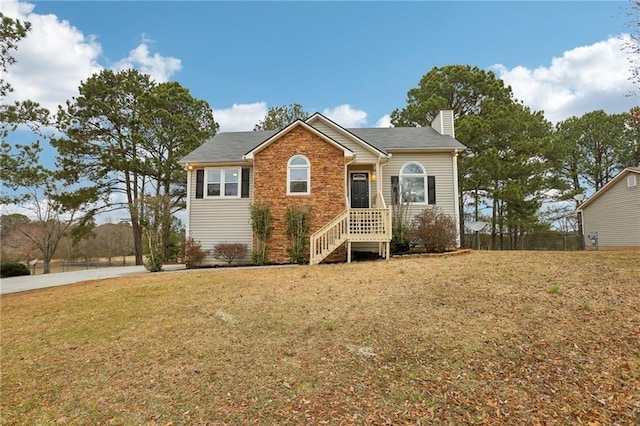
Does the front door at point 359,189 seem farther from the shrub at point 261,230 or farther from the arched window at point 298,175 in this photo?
the shrub at point 261,230

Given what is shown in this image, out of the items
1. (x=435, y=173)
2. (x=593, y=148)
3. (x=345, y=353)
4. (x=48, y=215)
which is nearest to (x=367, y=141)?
(x=435, y=173)

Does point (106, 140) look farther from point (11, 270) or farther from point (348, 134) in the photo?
point (348, 134)

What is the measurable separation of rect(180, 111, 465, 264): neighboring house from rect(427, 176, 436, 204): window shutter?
4 cm

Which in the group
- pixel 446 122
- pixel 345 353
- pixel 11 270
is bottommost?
pixel 345 353

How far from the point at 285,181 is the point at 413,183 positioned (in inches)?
226

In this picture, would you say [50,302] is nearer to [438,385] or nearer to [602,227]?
[438,385]

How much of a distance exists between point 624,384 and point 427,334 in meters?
2.20

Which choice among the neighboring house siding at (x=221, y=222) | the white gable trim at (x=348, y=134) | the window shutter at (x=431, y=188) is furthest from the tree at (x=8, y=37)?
the window shutter at (x=431, y=188)

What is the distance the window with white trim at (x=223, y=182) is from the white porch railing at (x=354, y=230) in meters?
4.78

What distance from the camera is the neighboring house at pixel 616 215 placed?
55.2 feet

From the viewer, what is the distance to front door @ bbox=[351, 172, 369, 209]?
14.9 meters

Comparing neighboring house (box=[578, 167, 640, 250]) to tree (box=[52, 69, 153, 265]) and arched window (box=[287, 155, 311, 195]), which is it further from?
tree (box=[52, 69, 153, 265])

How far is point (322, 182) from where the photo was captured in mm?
13258

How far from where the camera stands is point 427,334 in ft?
16.7
